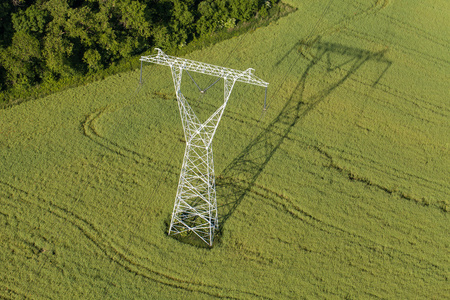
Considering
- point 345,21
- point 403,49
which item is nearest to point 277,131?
point 345,21

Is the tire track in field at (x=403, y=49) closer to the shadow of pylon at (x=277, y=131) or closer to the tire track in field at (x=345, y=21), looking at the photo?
the tire track in field at (x=345, y=21)

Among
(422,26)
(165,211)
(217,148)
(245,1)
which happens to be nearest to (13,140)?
(165,211)

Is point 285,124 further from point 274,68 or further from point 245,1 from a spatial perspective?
point 245,1

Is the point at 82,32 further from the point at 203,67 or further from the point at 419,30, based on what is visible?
the point at 419,30

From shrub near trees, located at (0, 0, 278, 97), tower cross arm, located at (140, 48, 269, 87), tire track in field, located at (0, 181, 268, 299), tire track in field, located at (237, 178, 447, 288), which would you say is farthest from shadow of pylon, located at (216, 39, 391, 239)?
shrub near trees, located at (0, 0, 278, 97)

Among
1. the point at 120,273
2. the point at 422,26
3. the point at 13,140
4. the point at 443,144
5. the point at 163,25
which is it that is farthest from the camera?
the point at 422,26

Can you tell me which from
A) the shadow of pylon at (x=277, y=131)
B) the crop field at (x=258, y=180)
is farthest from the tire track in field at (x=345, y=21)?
the shadow of pylon at (x=277, y=131)
